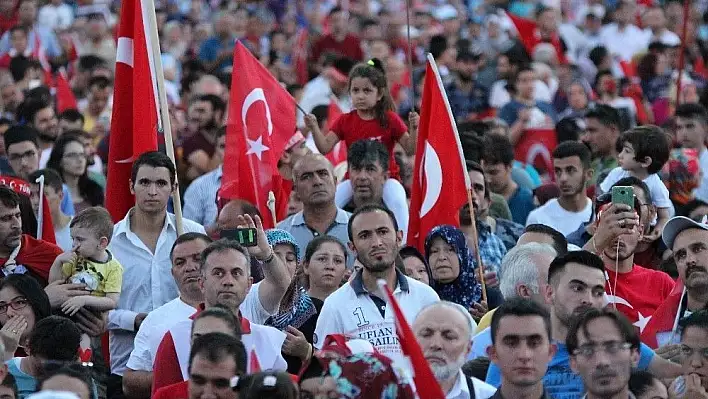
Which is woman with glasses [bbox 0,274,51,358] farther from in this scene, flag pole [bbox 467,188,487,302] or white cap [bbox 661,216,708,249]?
white cap [bbox 661,216,708,249]

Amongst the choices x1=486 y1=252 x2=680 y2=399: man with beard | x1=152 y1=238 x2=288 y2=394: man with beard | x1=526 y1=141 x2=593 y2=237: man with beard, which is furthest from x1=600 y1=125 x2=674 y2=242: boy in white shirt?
x1=152 y1=238 x2=288 y2=394: man with beard

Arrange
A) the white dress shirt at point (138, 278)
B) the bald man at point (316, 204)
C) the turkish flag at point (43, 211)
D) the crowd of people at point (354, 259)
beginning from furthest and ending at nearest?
the bald man at point (316, 204)
the turkish flag at point (43, 211)
the white dress shirt at point (138, 278)
the crowd of people at point (354, 259)

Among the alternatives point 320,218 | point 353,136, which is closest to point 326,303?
point 320,218

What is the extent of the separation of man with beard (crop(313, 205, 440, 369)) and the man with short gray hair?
398mm

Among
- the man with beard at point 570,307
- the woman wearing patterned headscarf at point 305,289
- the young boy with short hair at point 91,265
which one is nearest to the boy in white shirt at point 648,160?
the woman wearing patterned headscarf at point 305,289

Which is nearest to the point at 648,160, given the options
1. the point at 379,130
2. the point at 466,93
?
the point at 379,130

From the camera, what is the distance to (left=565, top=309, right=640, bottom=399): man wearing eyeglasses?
820 centimetres

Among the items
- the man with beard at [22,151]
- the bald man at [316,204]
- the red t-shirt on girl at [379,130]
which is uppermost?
the man with beard at [22,151]

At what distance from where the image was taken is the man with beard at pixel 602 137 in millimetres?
14656

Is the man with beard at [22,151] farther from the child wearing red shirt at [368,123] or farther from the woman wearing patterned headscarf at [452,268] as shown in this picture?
the woman wearing patterned headscarf at [452,268]

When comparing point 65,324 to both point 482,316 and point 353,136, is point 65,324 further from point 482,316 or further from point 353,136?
point 353,136

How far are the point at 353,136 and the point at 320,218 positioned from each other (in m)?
1.53

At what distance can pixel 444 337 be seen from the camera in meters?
8.62

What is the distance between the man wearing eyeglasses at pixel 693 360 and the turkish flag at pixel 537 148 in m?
8.16
